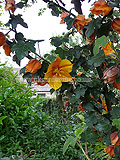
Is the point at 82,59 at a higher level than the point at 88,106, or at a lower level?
higher

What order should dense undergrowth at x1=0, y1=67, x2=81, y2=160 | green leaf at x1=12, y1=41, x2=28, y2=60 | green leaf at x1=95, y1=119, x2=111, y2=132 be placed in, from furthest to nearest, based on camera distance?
dense undergrowth at x1=0, y1=67, x2=81, y2=160, green leaf at x1=95, y1=119, x2=111, y2=132, green leaf at x1=12, y1=41, x2=28, y2=60

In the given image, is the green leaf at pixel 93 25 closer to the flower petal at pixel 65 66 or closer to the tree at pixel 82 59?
the tree at pixel 82 59

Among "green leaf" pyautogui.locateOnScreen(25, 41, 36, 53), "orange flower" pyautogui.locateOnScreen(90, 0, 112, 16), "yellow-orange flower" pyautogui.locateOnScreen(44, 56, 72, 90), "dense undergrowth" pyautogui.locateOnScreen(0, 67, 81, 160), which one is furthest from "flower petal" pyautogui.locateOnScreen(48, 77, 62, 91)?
"dense undergrowth" pyautogui.locateOnScreen(0, 67, 81, 160)

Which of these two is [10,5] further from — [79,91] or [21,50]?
[79,91]

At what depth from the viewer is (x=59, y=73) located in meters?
0.52

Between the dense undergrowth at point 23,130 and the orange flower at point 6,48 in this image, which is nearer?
the orange flower at point 6,48

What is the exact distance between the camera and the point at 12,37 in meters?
0.51

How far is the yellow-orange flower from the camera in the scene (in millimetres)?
505

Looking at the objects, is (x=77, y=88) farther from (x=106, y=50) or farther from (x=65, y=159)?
(x=65, y=159)

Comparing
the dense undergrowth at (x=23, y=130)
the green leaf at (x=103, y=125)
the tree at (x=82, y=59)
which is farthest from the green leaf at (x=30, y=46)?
the dense undergrowth at (x=23, y=130)

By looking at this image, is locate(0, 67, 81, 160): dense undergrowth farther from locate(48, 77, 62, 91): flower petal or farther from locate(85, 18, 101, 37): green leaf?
locate(85, 18, 101, 37): green leaf

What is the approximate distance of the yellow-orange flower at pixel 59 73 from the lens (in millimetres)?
505

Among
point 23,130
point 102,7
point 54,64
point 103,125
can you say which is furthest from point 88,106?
point 23,130

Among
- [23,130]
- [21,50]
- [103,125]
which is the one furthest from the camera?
[23,130]
